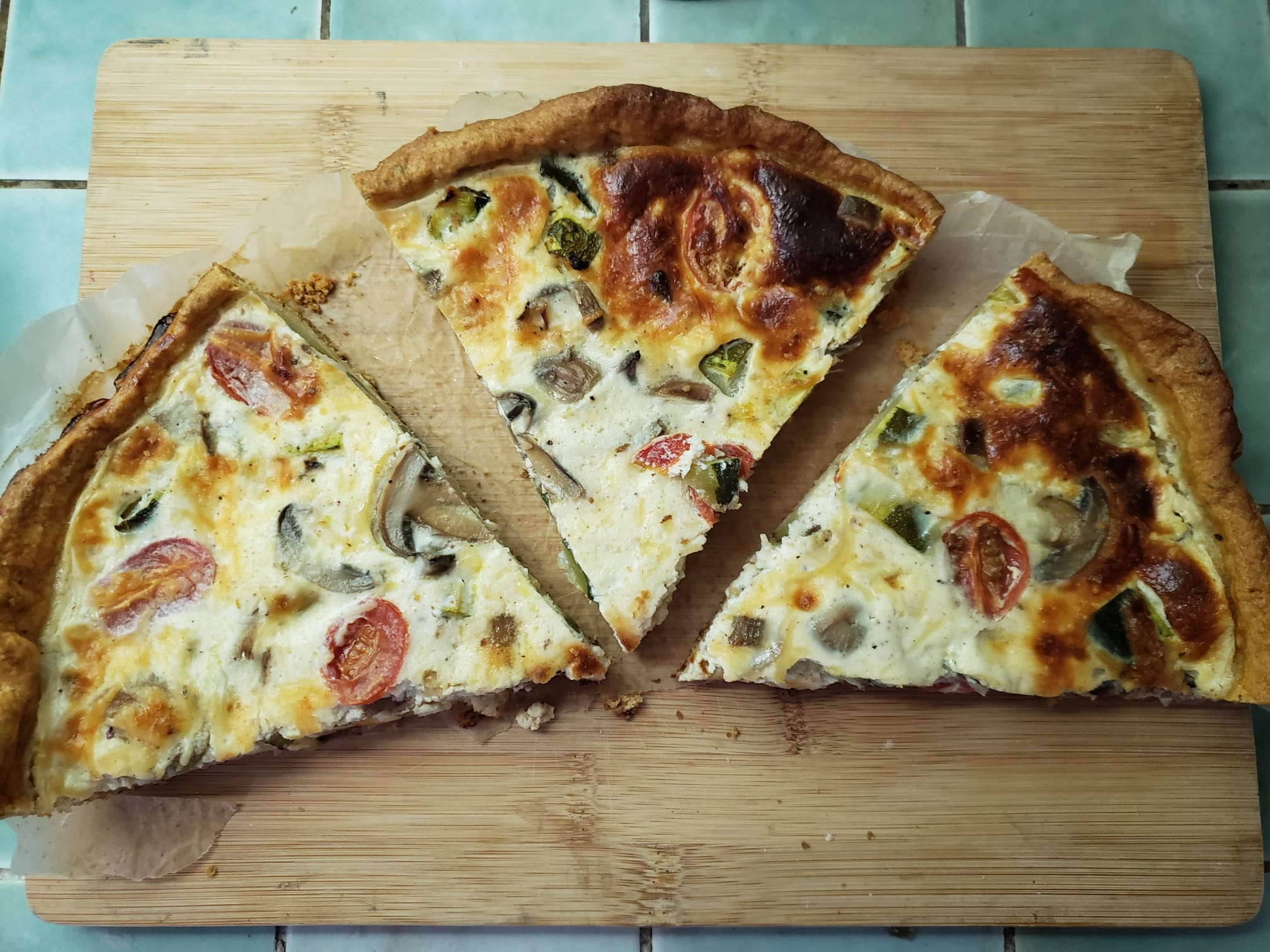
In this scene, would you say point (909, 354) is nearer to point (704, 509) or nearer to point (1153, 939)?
point (704, 509)

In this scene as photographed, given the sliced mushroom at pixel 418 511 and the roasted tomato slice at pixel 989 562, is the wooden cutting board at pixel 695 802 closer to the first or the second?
the roasted tomato slice at pixel 989 562

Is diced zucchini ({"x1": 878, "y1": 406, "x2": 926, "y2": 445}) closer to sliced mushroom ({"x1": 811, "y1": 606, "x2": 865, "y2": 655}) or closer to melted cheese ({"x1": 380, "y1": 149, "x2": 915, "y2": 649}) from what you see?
melted cheese ({"x1": 380, "y1": 149, "x2": 915, "y2": 649})

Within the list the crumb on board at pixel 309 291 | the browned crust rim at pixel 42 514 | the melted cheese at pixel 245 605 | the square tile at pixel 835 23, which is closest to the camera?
the browned crust rim at pixel 42 514

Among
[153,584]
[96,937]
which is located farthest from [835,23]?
[96,937]

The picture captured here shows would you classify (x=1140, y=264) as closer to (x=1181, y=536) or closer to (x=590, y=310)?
(x=1181, y=536)

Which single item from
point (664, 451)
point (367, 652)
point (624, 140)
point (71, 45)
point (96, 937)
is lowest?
point (96, 937)

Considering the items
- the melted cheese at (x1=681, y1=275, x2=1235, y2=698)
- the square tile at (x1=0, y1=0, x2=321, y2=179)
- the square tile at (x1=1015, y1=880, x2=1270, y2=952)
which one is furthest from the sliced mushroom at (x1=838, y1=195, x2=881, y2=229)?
the square tile at (x1=1015, y1=880, x2=1270, y2=952)

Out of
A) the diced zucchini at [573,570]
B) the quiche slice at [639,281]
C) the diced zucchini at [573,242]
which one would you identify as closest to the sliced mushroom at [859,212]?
the quiche slice at [639,281]
